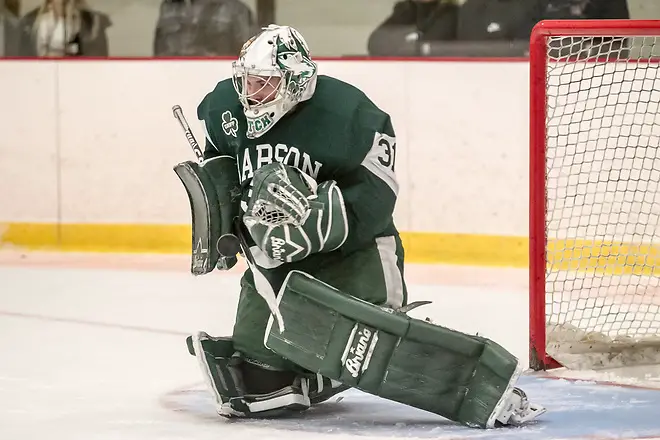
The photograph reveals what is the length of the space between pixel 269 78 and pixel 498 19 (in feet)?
9.13

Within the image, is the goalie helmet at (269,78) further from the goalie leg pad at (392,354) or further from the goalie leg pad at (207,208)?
the goalie leg pad at (392,354)

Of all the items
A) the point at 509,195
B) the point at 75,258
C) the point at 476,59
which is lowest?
the point at 75,258

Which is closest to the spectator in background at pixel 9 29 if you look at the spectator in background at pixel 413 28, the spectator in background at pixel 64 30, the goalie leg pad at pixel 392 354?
the spectator in background at pixel 64 30

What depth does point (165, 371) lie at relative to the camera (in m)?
3.17

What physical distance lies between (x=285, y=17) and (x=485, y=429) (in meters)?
3.36

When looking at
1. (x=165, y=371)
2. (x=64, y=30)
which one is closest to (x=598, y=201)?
(x=165, y=371)

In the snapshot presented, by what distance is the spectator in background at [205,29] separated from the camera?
5477 millimetres

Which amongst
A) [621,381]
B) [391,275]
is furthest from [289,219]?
[621,381]

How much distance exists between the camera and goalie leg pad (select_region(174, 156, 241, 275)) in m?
2.61

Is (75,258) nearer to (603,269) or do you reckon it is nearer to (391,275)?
(603,269)

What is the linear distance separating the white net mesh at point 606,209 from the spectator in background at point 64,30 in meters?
2.34

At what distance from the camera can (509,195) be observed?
486 centimetres

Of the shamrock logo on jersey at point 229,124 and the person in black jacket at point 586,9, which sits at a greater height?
the person in black jacket at point 586,9

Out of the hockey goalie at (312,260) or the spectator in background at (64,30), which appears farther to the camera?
the spectator in background at (64,30)
